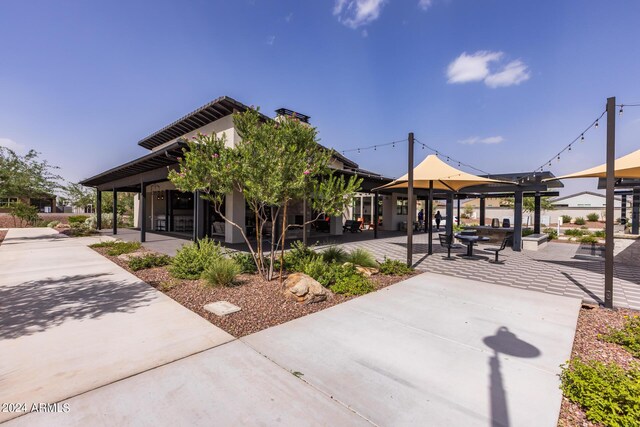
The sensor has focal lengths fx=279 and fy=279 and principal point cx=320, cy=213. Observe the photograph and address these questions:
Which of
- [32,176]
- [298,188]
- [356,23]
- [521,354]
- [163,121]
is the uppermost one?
[356,23]

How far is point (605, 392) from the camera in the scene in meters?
2.36

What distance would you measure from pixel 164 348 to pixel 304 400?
1.86m

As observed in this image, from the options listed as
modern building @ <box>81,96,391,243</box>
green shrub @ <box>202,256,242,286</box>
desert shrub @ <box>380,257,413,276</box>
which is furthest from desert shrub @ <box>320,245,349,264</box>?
modern building @ <box>81,96,391,243</box>

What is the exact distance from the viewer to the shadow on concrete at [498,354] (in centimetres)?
228

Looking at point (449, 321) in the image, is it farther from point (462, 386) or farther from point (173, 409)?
point (173, 409)

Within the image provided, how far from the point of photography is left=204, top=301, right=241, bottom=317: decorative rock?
14.1 ft

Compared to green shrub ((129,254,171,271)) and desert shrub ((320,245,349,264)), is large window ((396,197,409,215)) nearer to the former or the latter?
desert shrub ((320,245,349,264))

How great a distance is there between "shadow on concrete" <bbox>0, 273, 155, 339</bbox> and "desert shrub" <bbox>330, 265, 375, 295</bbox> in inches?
138

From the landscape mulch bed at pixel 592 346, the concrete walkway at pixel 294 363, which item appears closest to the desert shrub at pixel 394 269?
the concrete walkway at pixel 294 363

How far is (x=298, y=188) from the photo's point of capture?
579 cm

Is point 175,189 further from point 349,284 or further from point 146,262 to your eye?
point 349,284

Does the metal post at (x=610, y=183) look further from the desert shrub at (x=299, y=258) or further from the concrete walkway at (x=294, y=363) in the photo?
the desert shrub at (x=299, y=258)

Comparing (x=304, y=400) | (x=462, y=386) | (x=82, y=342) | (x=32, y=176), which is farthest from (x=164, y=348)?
(x=32, y=176)

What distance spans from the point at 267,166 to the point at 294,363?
3.55 m
